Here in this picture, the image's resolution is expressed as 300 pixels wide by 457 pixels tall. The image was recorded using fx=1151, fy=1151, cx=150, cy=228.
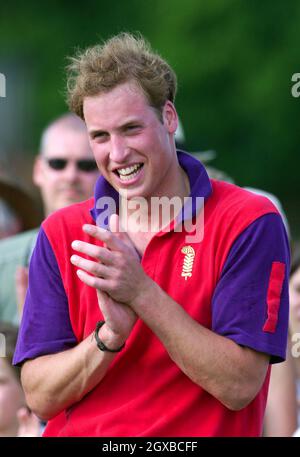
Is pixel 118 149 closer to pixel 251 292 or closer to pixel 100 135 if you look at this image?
pixel 100 135

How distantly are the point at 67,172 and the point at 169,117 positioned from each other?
228cm

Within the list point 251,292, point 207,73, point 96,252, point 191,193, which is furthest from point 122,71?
point 207,73

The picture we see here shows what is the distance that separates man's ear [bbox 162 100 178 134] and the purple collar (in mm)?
131

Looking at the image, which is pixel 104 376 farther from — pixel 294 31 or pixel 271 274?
pixel 294 31

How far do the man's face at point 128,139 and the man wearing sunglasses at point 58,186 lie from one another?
220 cm

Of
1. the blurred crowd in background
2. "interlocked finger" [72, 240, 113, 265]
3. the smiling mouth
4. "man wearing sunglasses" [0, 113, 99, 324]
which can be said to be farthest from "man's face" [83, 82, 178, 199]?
the blurred crowd in background

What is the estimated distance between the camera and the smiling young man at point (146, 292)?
2781 millimetres

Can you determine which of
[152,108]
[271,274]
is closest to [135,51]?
[152,108]

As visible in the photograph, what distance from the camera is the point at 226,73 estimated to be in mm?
11055

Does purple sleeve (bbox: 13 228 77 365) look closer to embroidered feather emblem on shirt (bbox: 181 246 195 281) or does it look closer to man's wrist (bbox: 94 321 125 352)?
man's wrist (bbox: 94 321 125 352)

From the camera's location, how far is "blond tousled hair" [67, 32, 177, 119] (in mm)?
2906

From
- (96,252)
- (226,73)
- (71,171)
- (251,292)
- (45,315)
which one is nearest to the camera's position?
(96,252)

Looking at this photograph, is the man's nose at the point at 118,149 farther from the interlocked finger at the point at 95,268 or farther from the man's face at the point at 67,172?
the man's face at the point at 67,172
